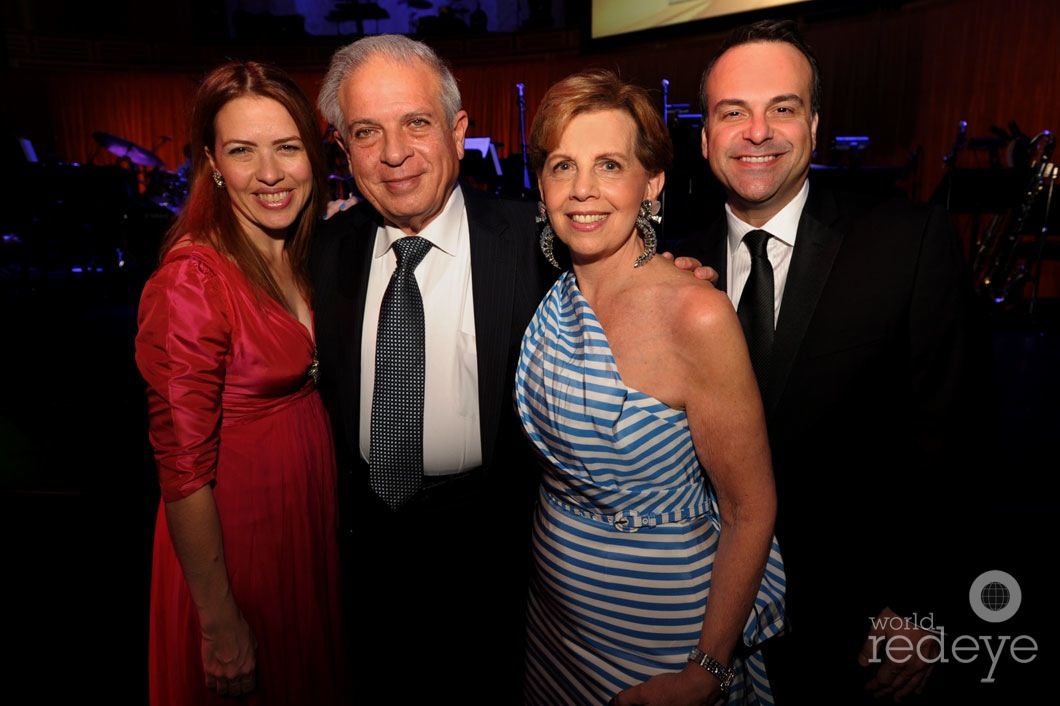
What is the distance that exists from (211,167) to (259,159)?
15 centimetres

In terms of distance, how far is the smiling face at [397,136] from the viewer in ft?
5.69

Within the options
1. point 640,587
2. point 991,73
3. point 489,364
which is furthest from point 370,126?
point 991,73

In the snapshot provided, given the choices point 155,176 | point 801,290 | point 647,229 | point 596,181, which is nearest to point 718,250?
point 801,290

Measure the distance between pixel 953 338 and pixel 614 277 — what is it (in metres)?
0.80

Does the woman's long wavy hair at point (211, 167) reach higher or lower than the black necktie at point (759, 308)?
higher

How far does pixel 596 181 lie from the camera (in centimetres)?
139

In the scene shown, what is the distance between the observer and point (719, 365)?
1.23 m

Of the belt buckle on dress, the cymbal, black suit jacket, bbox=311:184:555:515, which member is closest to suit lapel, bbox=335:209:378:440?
black suit jacket, bbox=311:184:555:515

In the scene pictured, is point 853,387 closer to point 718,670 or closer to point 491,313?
point 718,670

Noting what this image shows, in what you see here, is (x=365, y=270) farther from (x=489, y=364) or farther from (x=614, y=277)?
(x=614, y=277)

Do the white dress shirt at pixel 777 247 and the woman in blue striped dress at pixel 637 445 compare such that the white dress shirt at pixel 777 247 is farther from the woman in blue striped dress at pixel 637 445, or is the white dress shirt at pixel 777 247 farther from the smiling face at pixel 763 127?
the woman in blue striped dress at pixel 637 445

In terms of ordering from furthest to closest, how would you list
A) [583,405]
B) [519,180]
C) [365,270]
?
[519,180], [365,270], [583,405]

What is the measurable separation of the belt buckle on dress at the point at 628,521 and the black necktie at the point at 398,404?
595 mm

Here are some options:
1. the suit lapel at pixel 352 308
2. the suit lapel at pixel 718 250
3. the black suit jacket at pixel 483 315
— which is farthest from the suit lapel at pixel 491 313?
the suit lapel at pixel 718 250
